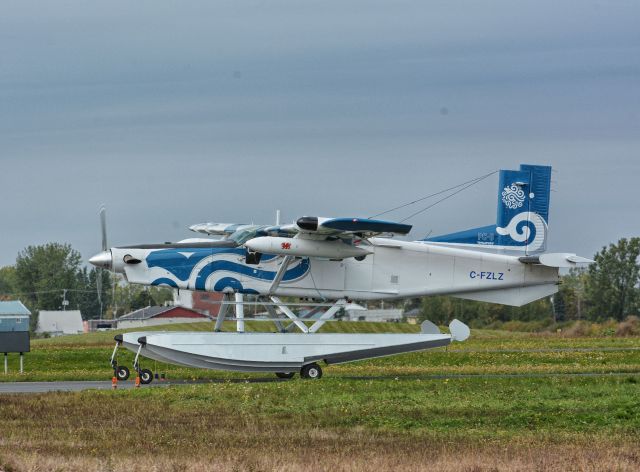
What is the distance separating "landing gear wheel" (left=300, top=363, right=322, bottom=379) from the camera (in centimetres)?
2883

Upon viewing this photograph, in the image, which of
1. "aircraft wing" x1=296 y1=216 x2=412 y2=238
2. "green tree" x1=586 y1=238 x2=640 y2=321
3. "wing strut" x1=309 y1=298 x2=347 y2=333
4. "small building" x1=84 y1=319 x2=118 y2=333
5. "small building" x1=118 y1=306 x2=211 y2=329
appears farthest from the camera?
"small building" x1=84 y1=319 x2=118 y2=333

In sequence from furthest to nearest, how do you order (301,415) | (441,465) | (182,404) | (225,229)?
(225,229)
(182,404)
(301,415)
(441,465)

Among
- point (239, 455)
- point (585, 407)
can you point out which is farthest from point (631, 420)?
point (239, 455)

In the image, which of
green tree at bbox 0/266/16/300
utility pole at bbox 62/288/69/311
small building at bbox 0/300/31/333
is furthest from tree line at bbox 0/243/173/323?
small building at bbox 0/300/31/333

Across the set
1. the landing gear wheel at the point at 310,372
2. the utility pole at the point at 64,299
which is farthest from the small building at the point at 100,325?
the landing gear wheel at the point at 310,372

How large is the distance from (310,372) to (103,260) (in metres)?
6.39

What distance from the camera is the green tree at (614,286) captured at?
93.2 metres

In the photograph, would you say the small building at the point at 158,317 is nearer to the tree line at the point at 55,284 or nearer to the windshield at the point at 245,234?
the tree line at the point at 55,284

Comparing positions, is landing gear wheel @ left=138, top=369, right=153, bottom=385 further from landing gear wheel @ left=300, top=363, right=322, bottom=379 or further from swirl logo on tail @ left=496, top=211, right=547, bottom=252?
swirl logo on tail @ left=496, top=211, right=547, bottom=252

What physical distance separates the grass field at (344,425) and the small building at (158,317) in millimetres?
73634

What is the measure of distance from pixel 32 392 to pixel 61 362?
15.1 meters

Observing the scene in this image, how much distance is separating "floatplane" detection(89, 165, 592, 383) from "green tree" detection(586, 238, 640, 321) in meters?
63.6

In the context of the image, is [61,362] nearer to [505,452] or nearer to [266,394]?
[266,394]

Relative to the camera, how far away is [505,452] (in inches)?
639
